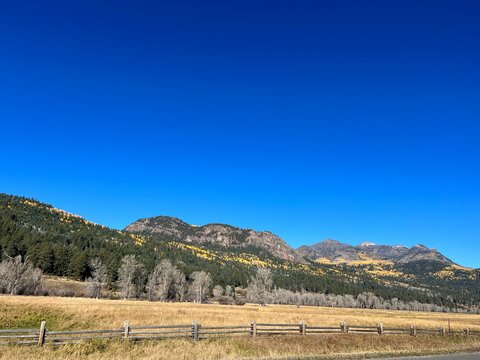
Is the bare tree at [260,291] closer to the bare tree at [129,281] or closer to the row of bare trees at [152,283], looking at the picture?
the row of bare trees at [152,283]

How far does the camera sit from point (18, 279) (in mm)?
83375

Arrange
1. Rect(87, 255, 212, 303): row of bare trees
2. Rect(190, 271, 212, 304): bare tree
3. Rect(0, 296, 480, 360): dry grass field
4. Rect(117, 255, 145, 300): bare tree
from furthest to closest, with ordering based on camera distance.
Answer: Rect(190, 271, 212, 304): bare tree
Rect(87, 255, 212, 303): row of bare trees
Rect(117, 255, 145, 300): bare tree
Rect(0, 296, 480, 360): dry grass field

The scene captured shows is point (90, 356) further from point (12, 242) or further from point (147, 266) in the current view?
point (147, 266)

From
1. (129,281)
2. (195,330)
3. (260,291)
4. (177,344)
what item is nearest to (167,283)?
(129,281)

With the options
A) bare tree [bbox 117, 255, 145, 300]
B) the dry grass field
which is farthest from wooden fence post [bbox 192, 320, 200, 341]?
bare tree [bbox 117, 255, 145, 300]

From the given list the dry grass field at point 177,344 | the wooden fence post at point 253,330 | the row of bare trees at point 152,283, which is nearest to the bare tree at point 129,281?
the row of bare trees at point 152,283

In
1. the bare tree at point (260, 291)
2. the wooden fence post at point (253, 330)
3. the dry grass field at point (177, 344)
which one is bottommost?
the bare tree at point (260, 291)

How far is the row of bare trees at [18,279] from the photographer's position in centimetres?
8131

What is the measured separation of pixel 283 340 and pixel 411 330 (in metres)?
18.4

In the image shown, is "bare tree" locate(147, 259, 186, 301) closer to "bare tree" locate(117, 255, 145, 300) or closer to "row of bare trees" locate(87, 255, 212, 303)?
"row of bare trees" locate(87, 255, 212, 303)

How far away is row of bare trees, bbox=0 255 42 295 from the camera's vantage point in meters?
81.3

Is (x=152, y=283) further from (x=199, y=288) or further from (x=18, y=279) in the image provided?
(x=18, y=279)

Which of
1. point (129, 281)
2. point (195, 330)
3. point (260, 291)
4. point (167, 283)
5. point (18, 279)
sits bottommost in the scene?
point (260, 291)

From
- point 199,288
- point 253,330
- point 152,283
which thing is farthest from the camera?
point 199,288
